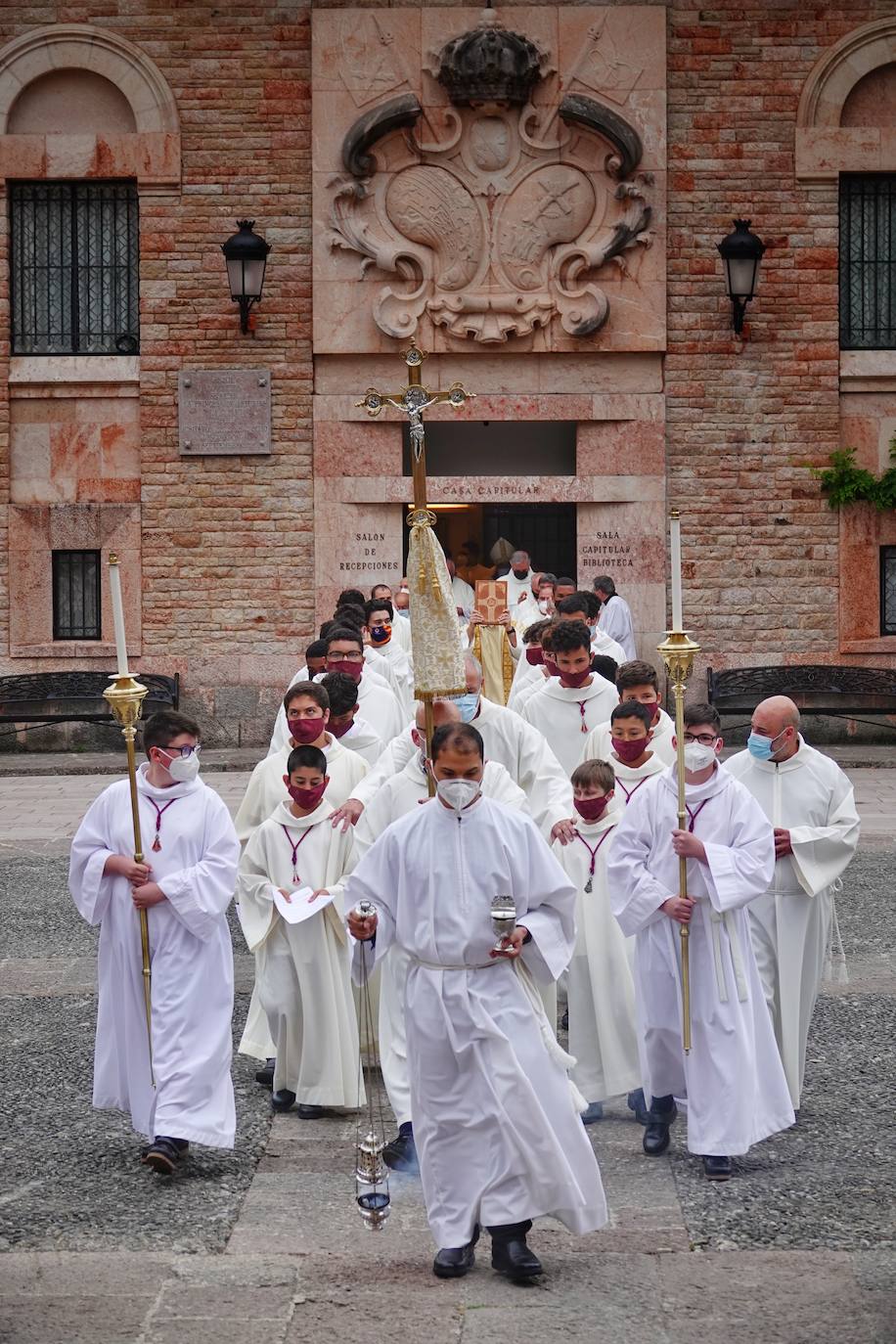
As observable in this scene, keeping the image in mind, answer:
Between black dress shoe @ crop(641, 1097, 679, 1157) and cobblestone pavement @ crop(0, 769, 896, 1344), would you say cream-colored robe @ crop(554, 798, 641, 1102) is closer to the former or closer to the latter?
cobblestone pavement @ crop(0, 769, 896, 1344)

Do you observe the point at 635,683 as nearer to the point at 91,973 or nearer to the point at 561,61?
the point at 91,973

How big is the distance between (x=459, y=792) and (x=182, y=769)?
169 cm

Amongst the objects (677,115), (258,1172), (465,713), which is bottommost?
(258,1172)

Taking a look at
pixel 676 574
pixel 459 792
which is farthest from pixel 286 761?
pixel 459 792

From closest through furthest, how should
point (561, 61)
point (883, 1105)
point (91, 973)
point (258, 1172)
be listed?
point (258, 1172) < point (883, 1105) < point (91, 973) < point (561, 61)

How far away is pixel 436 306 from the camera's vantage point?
64.7 ft

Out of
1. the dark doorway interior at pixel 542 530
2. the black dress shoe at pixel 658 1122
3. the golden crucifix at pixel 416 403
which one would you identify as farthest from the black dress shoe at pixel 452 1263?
the dark doorway interior at pixel 542 530

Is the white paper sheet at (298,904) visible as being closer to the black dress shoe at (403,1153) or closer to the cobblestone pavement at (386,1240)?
the cobblestone pavement at (386,1240)

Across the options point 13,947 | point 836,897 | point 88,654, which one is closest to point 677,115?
point 88,654

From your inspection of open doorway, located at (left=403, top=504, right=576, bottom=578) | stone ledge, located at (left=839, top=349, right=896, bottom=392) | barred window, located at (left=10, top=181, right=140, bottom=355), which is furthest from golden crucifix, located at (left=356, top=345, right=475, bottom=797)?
open doorway, located at (left=403, top=504, right=576, bottom=578)

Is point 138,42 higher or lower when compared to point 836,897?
higher

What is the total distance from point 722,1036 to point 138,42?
14.7m

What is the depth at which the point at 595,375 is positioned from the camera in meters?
20.0

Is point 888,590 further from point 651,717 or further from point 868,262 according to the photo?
point 651,717
